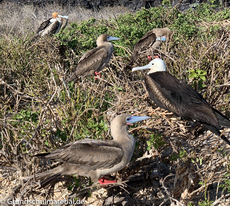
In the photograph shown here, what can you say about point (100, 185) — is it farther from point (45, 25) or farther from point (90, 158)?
point (45, 25)

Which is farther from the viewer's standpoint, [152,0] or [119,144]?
[152,0]

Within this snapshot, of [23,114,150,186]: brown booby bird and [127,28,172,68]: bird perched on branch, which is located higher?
[23,114,150,186]: brown booby bird

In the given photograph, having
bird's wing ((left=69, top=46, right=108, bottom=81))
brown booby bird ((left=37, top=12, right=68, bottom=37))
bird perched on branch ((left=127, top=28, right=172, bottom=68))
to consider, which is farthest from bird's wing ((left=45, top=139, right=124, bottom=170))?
brown booby bird ((left=37, top=12, right=68, bottom=37))

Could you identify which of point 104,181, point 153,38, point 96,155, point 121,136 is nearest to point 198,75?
point 121,136

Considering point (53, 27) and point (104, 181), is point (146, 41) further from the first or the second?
point (104, 181)

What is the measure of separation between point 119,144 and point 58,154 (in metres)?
0.49

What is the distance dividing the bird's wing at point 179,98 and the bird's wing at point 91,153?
0.73 m

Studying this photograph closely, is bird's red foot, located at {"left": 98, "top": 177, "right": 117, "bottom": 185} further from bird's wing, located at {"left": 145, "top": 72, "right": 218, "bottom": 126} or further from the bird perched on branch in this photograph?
the bird perched on branch

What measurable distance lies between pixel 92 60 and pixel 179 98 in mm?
2666

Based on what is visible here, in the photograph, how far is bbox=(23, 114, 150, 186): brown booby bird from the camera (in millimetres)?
2797

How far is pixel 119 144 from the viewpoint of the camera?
283cm

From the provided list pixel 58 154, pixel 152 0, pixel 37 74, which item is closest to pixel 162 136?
pixel 58 154

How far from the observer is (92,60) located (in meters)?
5.68

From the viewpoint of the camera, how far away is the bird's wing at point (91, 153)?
278cm
